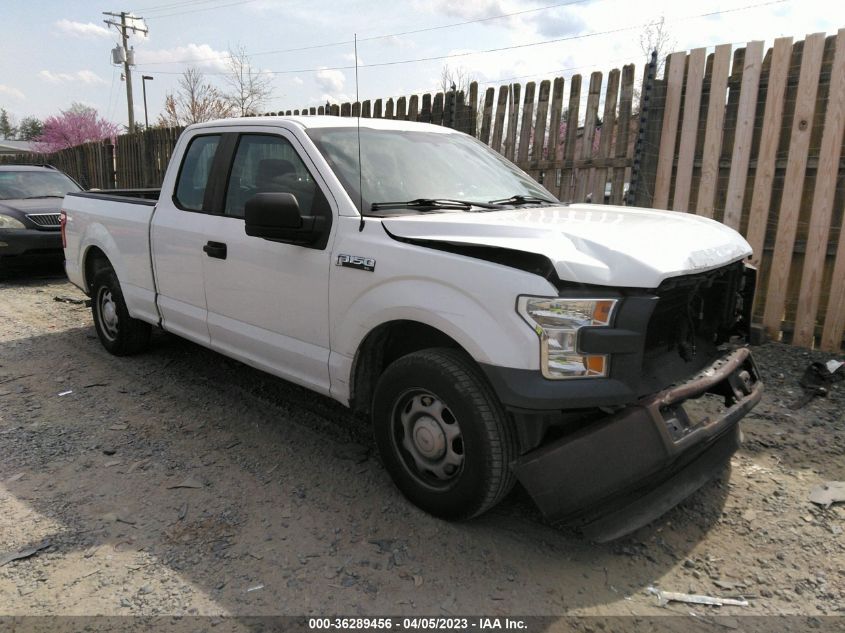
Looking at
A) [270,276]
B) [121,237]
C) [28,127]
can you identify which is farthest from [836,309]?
Result: [28,127]

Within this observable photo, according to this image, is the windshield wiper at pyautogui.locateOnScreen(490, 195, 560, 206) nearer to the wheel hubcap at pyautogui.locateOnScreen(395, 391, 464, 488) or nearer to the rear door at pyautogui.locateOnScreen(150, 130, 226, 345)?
the wheel hubcap at pyautogui.locateOnScreen(395, 391, 464, 488)

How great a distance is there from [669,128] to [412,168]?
11.6ft

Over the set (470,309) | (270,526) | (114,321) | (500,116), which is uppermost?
(500,116)

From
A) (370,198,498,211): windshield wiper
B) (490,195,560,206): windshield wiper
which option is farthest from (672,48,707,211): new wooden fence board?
(370,198,498,211): windshield wiper

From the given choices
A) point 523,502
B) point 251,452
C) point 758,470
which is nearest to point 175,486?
point 251,452

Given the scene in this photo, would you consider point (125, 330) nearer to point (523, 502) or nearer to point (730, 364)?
point (523, 502)

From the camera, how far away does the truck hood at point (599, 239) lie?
254 cm

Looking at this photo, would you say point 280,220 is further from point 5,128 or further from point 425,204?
point 5,128

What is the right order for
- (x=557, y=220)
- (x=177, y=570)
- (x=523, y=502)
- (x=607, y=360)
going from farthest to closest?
1. (x=523, y=502)
2. (x=557, y=220)
3. (x=177, y=570)
4. (x=607, y=360)

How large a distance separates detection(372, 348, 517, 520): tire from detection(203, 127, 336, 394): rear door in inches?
22.4

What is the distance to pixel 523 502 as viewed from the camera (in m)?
3.37

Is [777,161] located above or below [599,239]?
above

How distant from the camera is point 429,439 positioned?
3.02 metres

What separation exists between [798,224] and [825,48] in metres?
1.45
